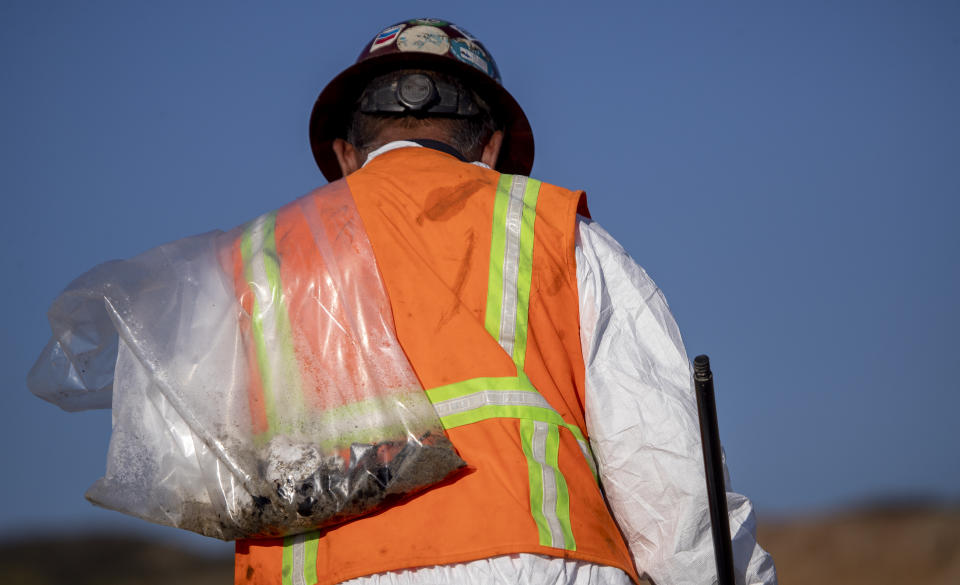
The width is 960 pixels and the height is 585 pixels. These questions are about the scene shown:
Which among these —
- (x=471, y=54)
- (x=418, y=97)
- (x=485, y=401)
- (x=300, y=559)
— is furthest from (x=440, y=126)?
(x=300, y=559)

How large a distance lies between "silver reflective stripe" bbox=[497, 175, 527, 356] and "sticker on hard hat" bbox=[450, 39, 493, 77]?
2.83ft

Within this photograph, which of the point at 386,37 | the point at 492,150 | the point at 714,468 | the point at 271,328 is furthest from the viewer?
the point at 386,37

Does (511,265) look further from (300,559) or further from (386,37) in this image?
(386,37)

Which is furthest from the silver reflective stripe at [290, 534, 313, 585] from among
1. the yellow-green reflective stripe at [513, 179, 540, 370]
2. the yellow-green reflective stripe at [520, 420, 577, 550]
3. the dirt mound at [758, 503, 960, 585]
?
the dirt mound at [758, 503, 960, 585]

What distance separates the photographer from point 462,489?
2.27m

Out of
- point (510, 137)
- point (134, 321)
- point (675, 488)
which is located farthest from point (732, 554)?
point (510, 137)

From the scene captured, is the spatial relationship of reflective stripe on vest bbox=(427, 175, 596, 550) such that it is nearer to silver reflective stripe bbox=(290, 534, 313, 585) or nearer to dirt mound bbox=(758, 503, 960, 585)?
silver reflective stripe bbox=(290, 534, 313, 585)

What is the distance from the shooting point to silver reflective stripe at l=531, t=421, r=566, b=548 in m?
2.23

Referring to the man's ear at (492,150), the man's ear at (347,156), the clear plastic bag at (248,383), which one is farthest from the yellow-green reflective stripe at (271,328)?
the man's ear at (492,150)

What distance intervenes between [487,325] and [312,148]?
184 cm

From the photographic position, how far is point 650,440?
2.46m

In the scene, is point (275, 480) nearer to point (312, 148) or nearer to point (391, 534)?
point (391, 534)

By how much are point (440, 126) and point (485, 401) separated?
42.8 inches

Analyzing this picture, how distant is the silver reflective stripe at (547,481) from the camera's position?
223 centimetres
